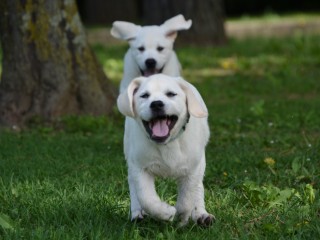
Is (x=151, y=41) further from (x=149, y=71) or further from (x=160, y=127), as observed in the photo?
(x=160, y=127)

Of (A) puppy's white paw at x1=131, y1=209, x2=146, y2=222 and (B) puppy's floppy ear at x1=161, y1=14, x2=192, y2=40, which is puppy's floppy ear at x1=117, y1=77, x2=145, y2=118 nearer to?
(A) puppy's white paw at x1=131, y1=209, x2=146, y2=222

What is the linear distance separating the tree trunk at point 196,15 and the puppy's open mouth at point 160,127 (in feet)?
31.9

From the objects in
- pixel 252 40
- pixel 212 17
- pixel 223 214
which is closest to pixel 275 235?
pixel 223 214

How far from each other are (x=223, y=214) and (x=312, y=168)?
4.59 feet

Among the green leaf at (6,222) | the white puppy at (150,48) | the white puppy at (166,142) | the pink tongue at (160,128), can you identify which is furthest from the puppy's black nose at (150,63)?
the green leaf at (6,222)

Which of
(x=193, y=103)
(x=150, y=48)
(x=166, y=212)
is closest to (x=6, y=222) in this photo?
(x=166, y=212)

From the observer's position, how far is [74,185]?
5848mm

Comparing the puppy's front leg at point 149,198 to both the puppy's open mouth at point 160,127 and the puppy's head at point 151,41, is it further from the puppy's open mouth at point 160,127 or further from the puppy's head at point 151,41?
the puppy's head at point 151,41

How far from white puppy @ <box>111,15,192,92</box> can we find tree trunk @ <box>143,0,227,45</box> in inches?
258

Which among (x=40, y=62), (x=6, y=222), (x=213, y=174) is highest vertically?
(x=6, y=222)

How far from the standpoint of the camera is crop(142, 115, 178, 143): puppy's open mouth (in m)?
4.65

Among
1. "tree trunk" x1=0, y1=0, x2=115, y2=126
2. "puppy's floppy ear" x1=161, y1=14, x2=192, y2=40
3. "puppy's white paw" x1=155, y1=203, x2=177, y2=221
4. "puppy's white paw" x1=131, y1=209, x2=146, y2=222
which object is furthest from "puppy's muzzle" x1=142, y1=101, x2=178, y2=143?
"tree trunk" x1=0, y1=0, x2=115, y2=126

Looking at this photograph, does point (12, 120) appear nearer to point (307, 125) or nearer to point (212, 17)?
point (307, 125)

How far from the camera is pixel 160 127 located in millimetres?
4707
